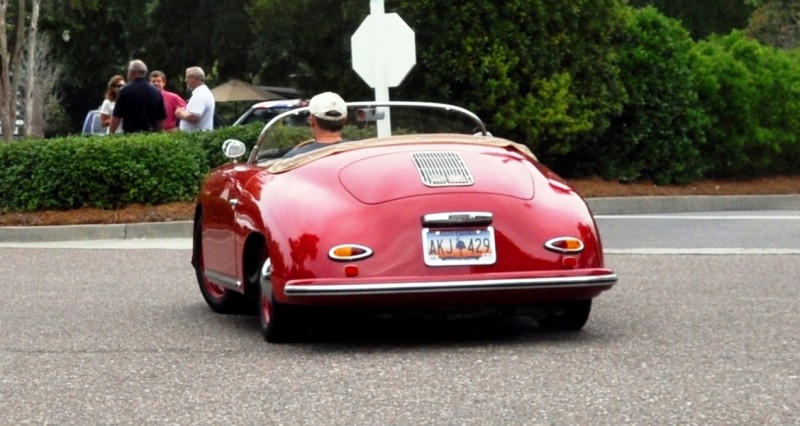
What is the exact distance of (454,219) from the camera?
8.04 metres

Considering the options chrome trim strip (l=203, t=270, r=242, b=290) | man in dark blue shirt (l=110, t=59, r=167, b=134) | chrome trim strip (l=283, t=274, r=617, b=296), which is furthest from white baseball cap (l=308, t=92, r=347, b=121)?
man in dark blue shirt (l=110, t=59, r=167, b=134)

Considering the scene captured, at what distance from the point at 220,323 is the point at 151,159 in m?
8.64

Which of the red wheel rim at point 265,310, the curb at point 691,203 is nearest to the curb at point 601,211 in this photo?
the curb at point 691,203

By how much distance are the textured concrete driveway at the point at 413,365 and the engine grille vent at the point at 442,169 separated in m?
0.82

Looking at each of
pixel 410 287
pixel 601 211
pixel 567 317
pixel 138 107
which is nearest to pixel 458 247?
pixel 410 287

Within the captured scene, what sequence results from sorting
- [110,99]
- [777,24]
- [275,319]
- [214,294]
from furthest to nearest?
[777,24], [110,99], [214,294], [275,319]

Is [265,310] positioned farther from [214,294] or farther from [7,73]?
[7,73]

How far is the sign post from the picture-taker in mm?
19953

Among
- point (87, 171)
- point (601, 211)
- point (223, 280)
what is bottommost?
point (601, 211)

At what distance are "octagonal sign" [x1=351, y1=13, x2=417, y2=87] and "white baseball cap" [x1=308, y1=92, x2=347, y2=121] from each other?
10.4 m

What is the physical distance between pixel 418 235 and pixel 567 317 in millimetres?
1124

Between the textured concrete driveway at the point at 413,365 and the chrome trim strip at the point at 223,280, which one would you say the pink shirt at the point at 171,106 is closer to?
the textured concrete driveway at the point at 413,365

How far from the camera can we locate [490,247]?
8078mm

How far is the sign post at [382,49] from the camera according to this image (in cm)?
1995
